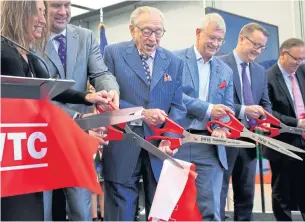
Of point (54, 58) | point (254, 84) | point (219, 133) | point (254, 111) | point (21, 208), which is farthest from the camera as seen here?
point (254, 84)

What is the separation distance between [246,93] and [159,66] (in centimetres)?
100

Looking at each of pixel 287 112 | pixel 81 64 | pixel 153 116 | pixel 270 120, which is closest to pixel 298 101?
pixel 287 112

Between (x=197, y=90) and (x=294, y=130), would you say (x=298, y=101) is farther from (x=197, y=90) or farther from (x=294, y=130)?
(x=197, y=90)

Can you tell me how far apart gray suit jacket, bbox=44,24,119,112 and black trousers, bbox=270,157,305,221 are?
1.83 meters

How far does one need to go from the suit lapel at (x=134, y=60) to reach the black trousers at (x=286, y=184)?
163 centimetres

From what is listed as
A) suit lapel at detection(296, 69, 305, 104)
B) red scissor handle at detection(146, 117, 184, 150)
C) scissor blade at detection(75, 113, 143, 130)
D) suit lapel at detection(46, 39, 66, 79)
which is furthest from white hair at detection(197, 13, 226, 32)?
scissor blade at detection(75, 113, 143, 130)

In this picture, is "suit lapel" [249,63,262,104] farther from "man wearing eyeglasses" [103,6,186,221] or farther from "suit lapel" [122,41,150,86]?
"suit lapel" [122,41,150,86]

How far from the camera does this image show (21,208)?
1165mm

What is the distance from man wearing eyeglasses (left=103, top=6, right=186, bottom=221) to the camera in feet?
6.88

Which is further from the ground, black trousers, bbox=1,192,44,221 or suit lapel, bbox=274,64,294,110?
suit lapel, bbox=274,64,294,110

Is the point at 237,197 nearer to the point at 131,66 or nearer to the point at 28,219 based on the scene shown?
the point at 131,66

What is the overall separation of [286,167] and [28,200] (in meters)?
2.56

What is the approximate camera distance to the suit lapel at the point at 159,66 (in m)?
2.18

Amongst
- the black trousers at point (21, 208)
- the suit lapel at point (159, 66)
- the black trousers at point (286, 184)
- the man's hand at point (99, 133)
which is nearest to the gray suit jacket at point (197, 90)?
the suit lapel at point (159, 66)
